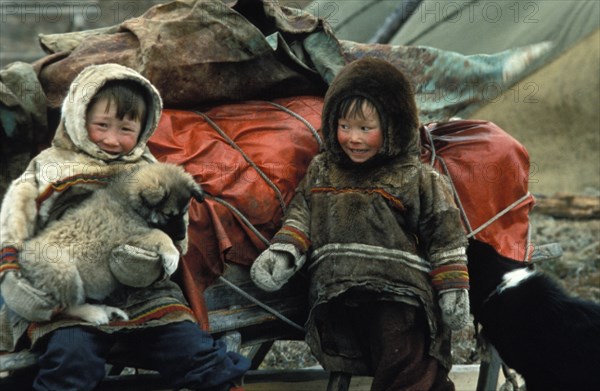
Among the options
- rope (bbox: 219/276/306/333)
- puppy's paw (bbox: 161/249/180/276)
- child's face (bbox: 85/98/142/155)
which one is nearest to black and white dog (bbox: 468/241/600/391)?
rope (bbox: 219/276/306/333)

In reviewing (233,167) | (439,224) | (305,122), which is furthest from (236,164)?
(439,224)

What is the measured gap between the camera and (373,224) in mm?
3469

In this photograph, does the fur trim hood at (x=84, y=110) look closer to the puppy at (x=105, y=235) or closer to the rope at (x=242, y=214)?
the puppy at (x=105, y=235)

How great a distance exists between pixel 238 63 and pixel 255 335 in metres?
1.13

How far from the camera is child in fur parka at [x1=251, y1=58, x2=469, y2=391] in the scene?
3436 millimetres

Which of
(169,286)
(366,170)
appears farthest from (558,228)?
(169,286)

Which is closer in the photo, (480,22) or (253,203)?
(253,203)

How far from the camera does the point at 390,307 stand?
3469 millimetres

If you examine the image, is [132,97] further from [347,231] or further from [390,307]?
[390,307]

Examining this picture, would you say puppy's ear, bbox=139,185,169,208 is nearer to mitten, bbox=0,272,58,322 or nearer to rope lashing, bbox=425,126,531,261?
mitten, bbox=0,272,58,322

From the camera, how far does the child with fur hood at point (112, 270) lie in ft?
9.32

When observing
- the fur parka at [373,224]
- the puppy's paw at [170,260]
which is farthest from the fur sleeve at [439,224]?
the puppy's paw at [170,260]

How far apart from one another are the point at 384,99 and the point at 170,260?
1104 mm

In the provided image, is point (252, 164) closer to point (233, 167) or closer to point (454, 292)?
point (233, 167)
